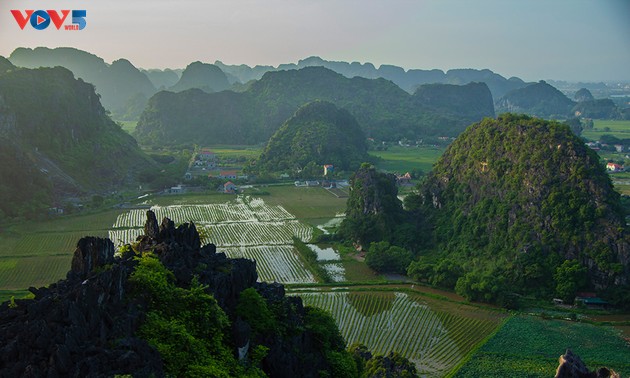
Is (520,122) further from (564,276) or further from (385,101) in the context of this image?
(385,101)

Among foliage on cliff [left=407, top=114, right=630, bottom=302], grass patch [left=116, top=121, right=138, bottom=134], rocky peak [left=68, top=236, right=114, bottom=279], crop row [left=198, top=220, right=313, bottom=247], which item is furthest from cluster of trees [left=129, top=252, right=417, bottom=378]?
grass patch [left=116, top=121, right=138, bottom=134]

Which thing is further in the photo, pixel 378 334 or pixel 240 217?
pixel 240 217

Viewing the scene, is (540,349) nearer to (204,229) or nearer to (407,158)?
(204,229)

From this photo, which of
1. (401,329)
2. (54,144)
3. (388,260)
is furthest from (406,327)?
(54,144)

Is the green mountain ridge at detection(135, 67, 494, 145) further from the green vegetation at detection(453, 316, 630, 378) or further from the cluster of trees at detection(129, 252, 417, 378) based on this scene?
the cluster of trees at detection(129, 252, 417, 378)

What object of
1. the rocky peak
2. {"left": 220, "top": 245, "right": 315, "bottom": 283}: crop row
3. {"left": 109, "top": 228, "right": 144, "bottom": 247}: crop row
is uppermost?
the rocky peak

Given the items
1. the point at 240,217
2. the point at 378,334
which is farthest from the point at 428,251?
the point at 240,217
